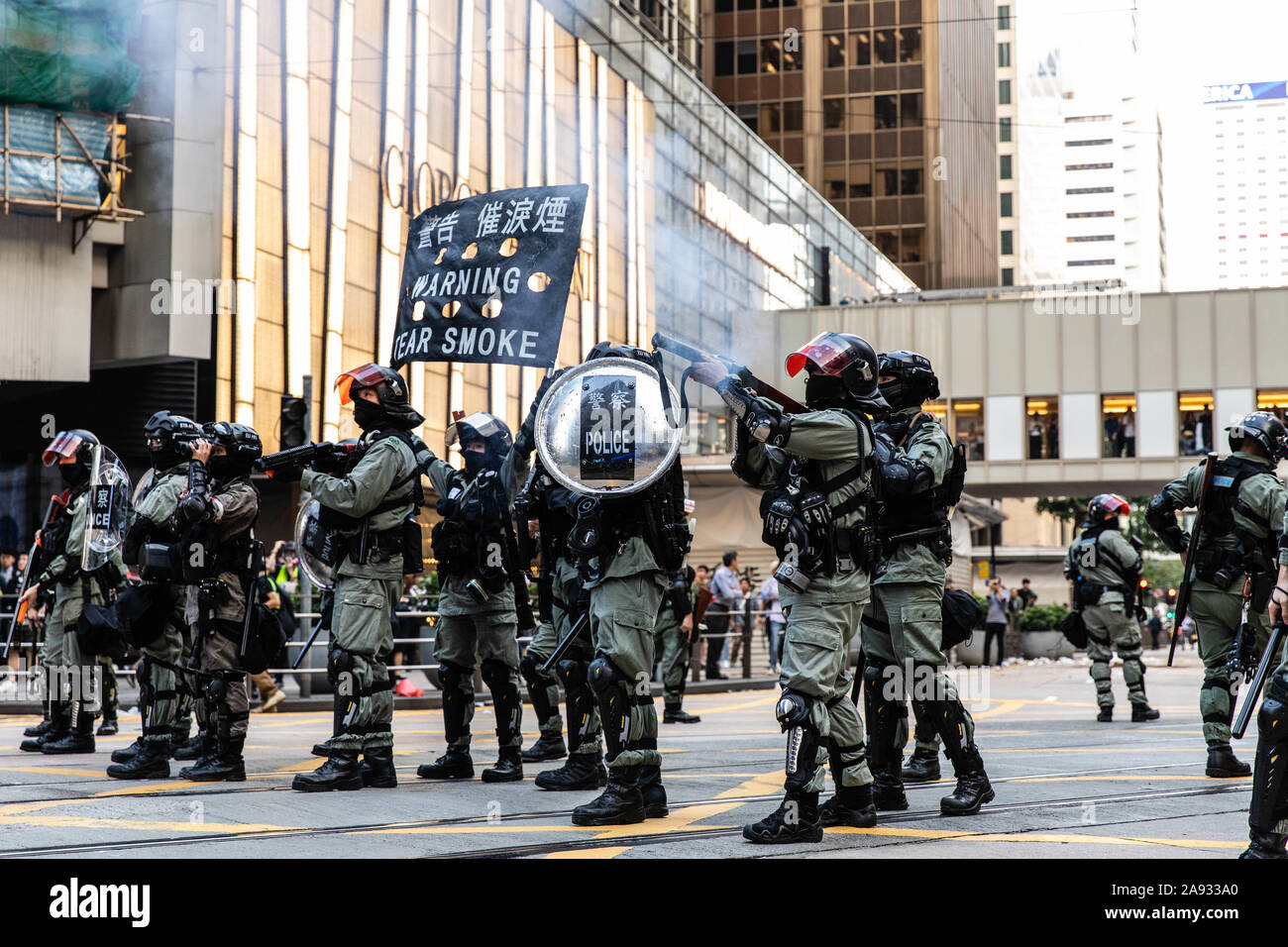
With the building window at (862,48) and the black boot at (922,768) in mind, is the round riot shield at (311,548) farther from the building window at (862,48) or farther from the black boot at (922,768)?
the building window at (862,48)

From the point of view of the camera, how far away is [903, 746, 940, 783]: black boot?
7.38 metres

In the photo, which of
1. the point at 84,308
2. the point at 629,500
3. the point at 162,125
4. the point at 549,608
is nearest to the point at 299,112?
the point at 162,125

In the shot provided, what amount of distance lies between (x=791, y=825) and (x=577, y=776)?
2.21 meters

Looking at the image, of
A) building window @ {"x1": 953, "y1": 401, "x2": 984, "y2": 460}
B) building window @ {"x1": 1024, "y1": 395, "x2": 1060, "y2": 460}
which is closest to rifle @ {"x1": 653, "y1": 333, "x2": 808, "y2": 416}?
building window @ {"x1": 953, "y1": 401, "x2": 984, "y2": 460}

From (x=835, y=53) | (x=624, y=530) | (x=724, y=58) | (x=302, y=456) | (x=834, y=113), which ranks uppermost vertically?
(x=724, y=58)

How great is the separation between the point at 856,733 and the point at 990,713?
8.43m

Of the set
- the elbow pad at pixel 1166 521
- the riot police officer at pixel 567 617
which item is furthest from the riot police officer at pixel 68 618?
the elbow pad at pixel 1166 521

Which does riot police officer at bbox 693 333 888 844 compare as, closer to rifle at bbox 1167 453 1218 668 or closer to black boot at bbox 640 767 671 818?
black boot at bbox 640 767 671 818

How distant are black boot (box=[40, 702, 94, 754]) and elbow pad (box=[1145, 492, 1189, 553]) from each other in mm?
6720

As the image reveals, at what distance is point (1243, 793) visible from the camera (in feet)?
23.1

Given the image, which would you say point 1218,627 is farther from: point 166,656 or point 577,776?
point 166,656

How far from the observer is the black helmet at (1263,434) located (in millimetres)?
7566

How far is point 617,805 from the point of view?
5.76 metres

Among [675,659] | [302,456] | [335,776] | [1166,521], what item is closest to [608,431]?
[302,456]
